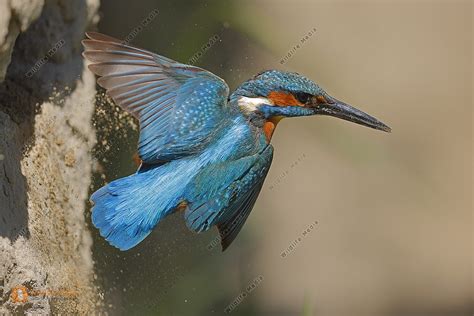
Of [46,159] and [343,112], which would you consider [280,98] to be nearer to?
[343,112]

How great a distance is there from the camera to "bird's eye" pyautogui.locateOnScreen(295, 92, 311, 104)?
3.70m

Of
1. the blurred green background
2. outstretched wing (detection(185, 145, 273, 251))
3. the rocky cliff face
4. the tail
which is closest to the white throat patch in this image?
outstretched wing (detection(185, 145, 273, 251))

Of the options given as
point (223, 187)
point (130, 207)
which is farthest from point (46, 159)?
point (223, 187)

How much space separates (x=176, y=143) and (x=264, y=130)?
326mm

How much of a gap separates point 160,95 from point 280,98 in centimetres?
43

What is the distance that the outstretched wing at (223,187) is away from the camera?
11.9 feet

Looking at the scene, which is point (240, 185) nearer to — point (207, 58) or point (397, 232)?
point (207, 58)

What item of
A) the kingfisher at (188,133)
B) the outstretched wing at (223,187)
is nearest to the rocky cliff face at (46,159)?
the kingfisher at (188,133)

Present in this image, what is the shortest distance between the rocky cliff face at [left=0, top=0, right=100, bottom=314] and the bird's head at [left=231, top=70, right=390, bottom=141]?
71cm

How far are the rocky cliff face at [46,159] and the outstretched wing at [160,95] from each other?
303mm

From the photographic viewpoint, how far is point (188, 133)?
3.68 metres

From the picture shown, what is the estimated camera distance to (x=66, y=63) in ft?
13.4

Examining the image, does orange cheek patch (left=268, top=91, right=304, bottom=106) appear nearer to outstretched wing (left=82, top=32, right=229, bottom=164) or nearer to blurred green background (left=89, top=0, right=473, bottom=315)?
outstretched wing (left=82, top=32, right=229, bottom=164)

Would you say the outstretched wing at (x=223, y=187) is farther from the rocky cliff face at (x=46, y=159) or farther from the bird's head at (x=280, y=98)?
the rocky cliff face at (x=46, y=159)
